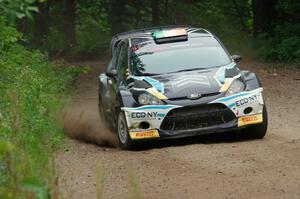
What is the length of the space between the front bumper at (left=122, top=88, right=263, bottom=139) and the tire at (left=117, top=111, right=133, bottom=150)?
0.14m

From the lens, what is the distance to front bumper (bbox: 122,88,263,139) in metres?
11.0

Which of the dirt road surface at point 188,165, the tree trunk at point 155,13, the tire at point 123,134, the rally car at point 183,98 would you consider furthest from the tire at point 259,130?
the tree trunk at point 155,13

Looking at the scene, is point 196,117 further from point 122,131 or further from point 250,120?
point 122,131

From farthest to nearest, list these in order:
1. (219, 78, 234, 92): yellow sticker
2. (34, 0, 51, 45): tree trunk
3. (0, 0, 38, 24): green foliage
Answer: (34, 0, 51, 45): tree trunk
(219, 78, 234, 92): yellow sticker
(0, 0, 38, 24): green foliage

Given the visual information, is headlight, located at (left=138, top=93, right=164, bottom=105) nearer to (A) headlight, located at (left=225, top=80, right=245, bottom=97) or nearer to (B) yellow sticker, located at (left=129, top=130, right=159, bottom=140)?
(B) yellow sticker, located at (left=129, top=130, right=159, bottom=140)

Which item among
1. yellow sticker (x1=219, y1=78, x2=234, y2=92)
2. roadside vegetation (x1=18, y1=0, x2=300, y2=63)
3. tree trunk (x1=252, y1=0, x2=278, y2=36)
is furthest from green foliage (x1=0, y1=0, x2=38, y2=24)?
tree trunk (x1=252, y1=0, x2=278, y2=36)

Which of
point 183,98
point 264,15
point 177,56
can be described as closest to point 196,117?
point 183,98

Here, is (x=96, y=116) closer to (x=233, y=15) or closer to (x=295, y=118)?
(x=295, y=118)

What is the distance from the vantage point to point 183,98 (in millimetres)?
11039

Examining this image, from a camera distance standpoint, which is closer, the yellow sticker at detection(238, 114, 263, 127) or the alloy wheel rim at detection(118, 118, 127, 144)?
the yellow sticker at detection(238, 114, 263, 127)

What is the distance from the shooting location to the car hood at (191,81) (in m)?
11.1

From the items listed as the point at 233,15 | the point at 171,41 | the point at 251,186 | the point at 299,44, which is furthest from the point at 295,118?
the point at 233,15

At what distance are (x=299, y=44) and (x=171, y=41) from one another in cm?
1147

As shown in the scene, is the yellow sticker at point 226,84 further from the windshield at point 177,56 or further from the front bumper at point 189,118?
the windshield at point 177,56
